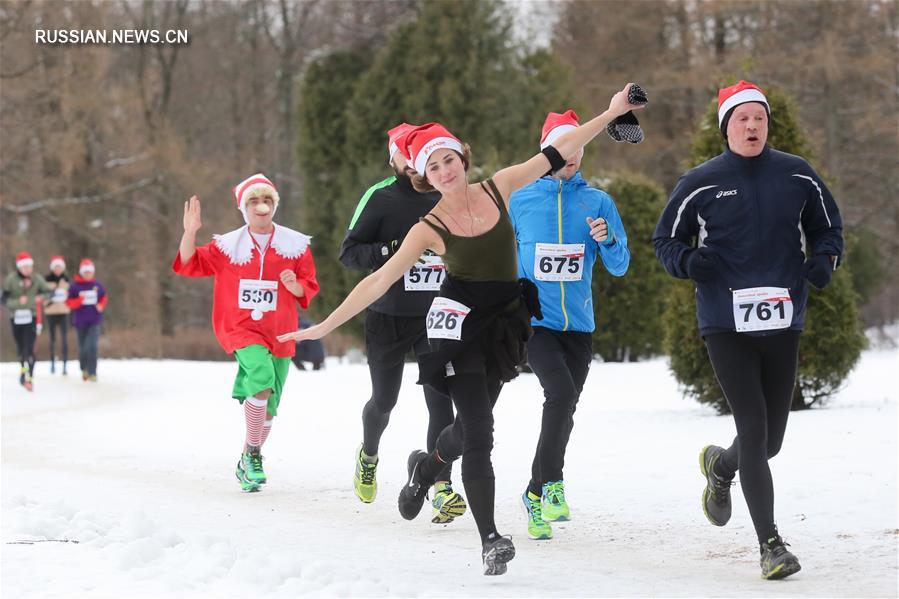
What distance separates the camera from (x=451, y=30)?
28.8 m

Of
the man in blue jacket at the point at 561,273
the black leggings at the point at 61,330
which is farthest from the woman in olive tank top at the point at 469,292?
the black leggings at the point at 61,330

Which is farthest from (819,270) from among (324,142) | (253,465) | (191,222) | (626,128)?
(324,142)

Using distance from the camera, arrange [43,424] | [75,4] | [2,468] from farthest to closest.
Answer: [75,4] → [43,424] → [2,468]

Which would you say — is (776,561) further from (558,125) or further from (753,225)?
(558,125)

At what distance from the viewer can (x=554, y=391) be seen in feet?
23.3

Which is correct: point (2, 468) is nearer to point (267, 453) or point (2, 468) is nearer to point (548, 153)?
point (267, 453)

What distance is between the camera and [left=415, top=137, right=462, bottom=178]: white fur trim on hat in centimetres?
596

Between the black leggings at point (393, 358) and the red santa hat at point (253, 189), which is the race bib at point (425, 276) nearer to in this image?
the black leggings at point (393, 358)

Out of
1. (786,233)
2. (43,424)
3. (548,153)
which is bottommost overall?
(43,424)

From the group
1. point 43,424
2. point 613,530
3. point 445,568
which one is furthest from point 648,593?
point 43,424

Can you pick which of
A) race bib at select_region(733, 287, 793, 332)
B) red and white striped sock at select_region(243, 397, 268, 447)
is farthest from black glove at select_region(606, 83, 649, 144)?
red and white striped sock at select_region(243, 397, 268, 447)

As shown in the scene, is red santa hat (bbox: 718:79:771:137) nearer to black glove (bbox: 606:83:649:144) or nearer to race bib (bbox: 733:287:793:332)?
black glove (bbox: 606:83:649:144)

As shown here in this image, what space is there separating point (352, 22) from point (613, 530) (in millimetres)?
25428

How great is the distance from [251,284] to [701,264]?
12.7 feet
